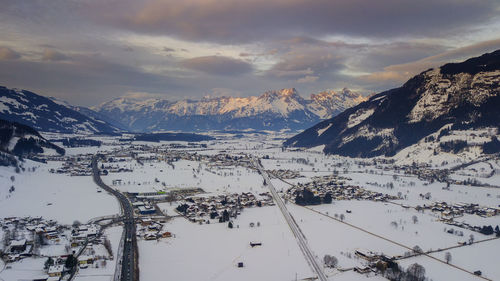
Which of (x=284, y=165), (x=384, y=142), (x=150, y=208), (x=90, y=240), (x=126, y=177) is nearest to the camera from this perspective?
(x=90, y=240)

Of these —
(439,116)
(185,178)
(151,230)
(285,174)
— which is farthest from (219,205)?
(439,116)

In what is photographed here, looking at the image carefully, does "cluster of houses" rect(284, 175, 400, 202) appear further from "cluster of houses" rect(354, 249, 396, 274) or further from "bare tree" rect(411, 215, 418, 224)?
"cluster of houses" rect(354, 249, 396, 274)

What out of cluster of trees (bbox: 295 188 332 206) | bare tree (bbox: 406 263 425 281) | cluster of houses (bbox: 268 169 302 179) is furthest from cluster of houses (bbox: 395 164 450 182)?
bare tree (bbox: 406 263 425 281)

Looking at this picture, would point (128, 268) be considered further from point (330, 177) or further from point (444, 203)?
point (330, 177)

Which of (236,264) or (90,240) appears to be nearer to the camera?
Result: (236,264)

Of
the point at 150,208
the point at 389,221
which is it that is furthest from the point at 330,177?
the point at 150,208

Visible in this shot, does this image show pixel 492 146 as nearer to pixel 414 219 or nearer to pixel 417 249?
pixel 414 219
